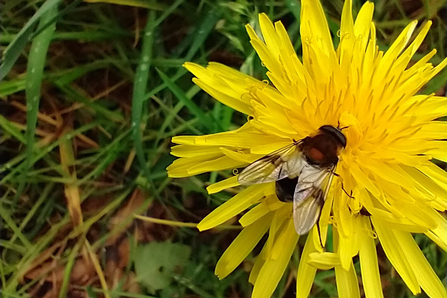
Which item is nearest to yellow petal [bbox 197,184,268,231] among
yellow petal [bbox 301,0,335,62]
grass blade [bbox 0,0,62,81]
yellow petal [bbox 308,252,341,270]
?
yellow petal [bbox 308,252,341,270]

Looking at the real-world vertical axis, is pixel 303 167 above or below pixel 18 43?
below

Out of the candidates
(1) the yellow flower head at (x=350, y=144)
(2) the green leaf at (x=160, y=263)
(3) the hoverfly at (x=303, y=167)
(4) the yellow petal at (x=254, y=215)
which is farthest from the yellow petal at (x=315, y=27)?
(2) the green leaf at (x=160, y=263)

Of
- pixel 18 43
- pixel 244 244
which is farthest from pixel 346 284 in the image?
pixel 18 43

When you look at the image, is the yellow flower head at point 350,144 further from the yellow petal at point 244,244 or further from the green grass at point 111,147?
the green grass at point 111,147

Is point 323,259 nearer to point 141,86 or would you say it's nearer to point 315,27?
point 315,27

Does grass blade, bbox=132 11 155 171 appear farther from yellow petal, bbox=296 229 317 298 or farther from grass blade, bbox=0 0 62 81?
yellow petal, bbox=296 229 317 298

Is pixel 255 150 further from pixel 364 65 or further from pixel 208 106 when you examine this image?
pixel 208 106
